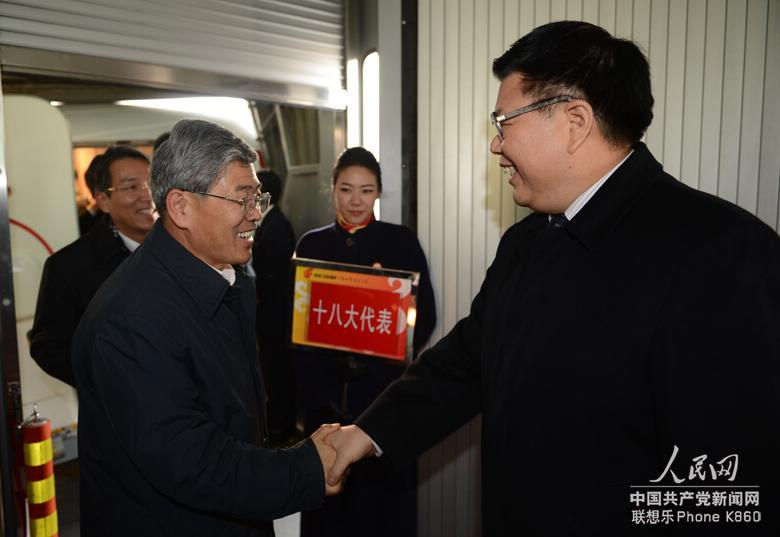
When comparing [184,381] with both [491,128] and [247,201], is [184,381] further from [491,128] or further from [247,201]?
[491,128]

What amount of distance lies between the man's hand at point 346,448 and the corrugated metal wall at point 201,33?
6.38ft

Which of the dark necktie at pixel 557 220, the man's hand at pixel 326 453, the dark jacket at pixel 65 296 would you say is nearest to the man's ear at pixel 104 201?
the dark jacket at pixel 65 296

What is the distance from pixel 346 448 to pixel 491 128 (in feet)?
5.92

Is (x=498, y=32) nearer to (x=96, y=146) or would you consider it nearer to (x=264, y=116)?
(x=264, y=116)

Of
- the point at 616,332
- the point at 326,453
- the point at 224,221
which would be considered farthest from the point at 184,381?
the point at 616,332

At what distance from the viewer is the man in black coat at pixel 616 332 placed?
124cm

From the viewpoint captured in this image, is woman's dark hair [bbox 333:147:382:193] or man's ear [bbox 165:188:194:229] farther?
woman's dark hair [bbox 333:147:382:193]

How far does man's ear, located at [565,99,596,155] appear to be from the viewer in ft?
4.83

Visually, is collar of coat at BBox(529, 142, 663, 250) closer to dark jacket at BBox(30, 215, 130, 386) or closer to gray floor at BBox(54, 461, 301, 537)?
dark jacket at BBox(30, 215, 130, 386)

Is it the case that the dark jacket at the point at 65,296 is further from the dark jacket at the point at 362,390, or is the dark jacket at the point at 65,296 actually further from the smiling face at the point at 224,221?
the smiling face at the point at 224,221

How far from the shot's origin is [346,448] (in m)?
1.90

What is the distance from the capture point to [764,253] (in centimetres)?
127

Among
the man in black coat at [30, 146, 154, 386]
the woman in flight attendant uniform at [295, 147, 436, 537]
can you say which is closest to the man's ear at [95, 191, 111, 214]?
the man in black coat at [30, 146, 154, 386]

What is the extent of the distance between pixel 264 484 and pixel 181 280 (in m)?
0.57
